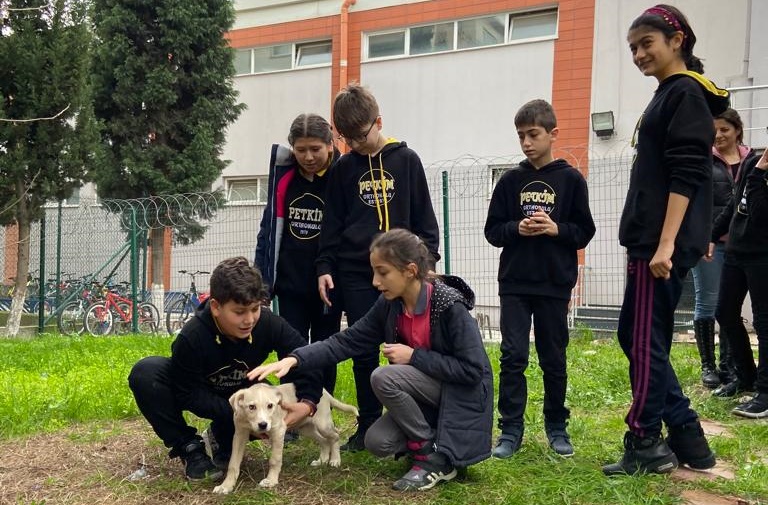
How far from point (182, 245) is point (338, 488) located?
1050 centimetres

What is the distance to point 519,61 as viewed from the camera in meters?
12.5

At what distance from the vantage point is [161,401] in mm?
2936

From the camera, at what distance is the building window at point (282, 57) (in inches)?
587

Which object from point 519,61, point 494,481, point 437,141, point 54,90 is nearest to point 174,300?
point 54,90

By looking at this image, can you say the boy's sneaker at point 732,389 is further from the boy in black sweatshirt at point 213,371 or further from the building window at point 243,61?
the building window at point 243,61

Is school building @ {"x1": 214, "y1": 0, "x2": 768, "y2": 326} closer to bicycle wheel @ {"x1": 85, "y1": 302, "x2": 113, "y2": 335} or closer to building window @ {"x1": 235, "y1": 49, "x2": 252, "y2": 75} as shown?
building window @ {"x1": 235, "y1": 49, "x2": 252, "y2": 75}

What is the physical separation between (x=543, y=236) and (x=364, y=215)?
90 centimetres

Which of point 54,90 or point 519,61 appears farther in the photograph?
point 519,61

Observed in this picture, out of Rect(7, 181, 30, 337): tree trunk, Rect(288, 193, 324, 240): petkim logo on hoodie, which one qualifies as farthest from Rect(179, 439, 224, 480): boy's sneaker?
Rect(7, 181, 30, 337): tree trunk

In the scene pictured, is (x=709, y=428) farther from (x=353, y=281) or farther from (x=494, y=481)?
(x=353, y=281)

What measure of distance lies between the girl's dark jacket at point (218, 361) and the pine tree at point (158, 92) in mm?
9641

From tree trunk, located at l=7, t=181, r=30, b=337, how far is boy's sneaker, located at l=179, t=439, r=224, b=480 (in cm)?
750

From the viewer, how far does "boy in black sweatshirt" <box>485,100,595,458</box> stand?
3.32m

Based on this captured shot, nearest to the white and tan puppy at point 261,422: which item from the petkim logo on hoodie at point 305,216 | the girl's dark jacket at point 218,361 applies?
the girl's dark jacket at point 218,361
